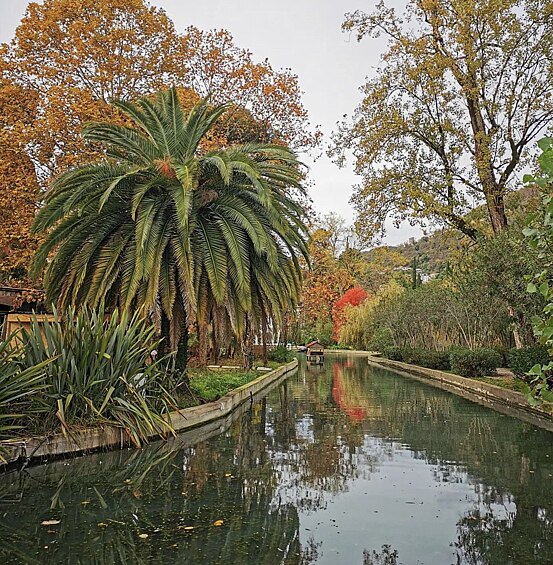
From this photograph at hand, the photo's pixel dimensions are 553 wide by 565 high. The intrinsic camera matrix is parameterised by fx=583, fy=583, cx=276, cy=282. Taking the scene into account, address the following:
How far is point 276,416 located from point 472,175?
1270 cm

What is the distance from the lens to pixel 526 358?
14477 mm

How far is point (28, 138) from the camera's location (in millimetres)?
16578

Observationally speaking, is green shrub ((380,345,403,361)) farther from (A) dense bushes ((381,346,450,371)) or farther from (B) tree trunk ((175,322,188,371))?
(B) tree trunk ((175,322,188,371))

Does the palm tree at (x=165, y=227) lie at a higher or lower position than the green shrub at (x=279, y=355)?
higher

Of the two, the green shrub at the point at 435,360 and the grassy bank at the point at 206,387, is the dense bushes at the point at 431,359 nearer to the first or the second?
the green shrub at the point at 435,360

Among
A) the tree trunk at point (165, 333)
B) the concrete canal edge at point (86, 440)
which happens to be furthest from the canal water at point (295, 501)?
the tree trunk at point (165, 333)

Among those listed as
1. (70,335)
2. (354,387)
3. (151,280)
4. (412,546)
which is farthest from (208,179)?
(354,387)

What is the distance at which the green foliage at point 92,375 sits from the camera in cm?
782

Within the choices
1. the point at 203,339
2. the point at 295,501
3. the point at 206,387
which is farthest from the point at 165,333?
the point at 295,501

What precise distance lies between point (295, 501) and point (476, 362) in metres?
16.3

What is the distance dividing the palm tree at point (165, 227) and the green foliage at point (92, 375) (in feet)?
4.99

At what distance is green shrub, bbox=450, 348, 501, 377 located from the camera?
2069 cm

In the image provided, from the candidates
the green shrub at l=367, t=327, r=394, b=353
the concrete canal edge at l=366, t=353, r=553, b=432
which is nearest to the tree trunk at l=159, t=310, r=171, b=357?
the concrete canal edge at l=366, t=353, r=553, b=432

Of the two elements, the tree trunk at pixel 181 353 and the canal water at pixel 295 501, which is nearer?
the canal water at pixel 295 501
